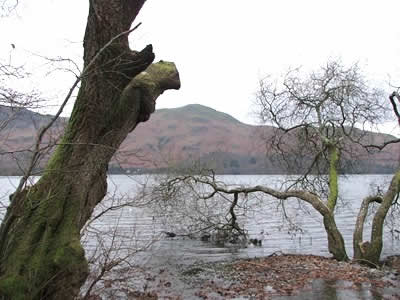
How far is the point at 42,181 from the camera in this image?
6.59 m

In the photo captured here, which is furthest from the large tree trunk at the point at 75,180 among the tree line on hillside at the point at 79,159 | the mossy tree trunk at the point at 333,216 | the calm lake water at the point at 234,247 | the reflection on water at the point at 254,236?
the mossy tree trunk at the point at 333,216

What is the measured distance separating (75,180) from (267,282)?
7.89 metres

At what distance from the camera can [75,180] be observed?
6.62 m

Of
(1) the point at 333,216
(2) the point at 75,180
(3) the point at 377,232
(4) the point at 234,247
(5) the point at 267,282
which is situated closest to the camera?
(2) the point at 75,180

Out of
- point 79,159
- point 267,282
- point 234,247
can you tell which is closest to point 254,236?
point 234,247

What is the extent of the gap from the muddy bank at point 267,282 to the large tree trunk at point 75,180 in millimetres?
3691

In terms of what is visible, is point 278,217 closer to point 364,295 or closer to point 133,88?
point 364,295

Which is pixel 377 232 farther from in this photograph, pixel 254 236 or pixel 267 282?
pixel 254 236

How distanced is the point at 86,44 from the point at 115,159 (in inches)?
72.7

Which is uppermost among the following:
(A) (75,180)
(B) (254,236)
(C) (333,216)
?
(A) (75,180)

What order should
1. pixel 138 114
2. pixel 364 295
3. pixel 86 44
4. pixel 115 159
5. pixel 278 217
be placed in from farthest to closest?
pixel 278 217 < pixel 364 295 < pixel 138 114 < pixel 115 159 < pixel 86 44

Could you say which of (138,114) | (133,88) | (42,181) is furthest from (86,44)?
(42,181)

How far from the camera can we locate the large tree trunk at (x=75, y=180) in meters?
6.13

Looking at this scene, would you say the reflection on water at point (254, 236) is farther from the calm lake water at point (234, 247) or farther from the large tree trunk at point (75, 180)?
the large tree trunk at point (75, 180)
